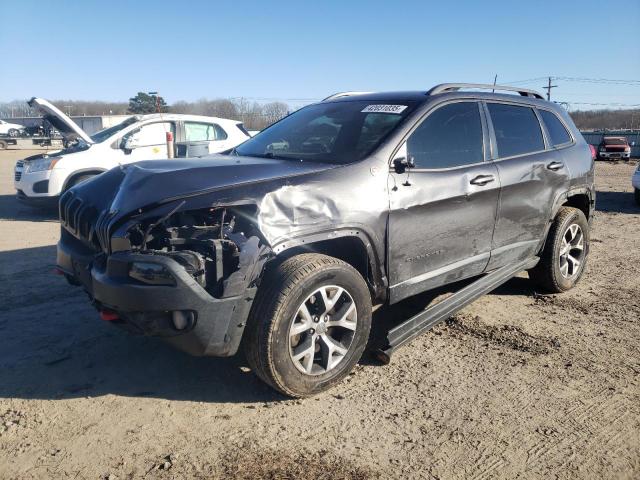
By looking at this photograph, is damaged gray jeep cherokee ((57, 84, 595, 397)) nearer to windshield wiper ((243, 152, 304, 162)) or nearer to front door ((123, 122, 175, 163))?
windshield wiper ((243, 152, 304, 162))

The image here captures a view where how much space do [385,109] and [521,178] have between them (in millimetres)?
1439

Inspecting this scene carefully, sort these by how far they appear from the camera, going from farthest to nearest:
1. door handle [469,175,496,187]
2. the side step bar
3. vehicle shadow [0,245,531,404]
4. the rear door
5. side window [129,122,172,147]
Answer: side window [129,122,172,147] → the rear door → door handle [469,175,496,187] → the side step bar → vehicle shadow [0,245,531,404]

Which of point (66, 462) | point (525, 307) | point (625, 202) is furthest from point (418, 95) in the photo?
point (625, 202)

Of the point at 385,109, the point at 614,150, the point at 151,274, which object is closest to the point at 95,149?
the point at 385,109

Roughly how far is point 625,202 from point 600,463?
11117 mm

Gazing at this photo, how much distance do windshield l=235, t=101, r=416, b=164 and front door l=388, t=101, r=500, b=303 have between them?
242mm

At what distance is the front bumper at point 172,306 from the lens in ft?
8.75

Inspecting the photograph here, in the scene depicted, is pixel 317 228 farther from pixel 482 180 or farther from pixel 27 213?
pixel 27 213

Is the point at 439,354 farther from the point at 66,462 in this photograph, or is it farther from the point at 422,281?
the point at 66,462

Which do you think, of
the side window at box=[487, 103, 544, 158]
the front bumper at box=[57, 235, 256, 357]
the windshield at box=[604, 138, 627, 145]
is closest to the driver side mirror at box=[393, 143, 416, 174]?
the side window at box=[487, 103, 544, 158]

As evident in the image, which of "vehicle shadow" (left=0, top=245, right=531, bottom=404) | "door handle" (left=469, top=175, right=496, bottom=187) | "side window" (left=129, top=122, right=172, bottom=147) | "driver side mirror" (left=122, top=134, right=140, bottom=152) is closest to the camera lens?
"vehicle shadow" (left=0, top=245, right=531, bottom=404)

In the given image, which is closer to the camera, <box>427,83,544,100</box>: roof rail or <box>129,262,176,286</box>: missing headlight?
<box>129,262,176,286</box>: missing headlight

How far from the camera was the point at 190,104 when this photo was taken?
97.7 ft

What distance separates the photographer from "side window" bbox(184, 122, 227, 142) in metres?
9.81
